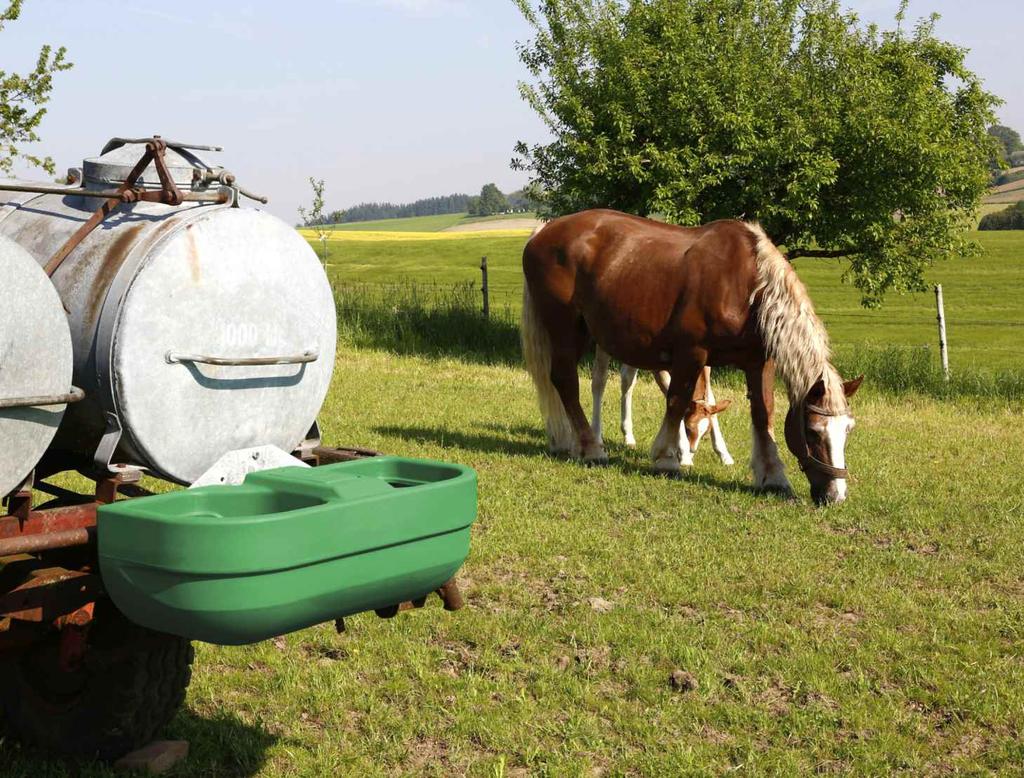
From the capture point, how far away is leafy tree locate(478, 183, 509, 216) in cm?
10312

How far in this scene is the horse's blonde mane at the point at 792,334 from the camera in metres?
7.97

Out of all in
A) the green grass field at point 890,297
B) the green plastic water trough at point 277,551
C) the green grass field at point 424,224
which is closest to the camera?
the green plastic water trough at point 277,551

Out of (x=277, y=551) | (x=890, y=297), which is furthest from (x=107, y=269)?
(x=890, y=297)

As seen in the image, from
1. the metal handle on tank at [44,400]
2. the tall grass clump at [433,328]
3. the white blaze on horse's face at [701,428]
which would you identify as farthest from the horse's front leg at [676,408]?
the tall grass clump at [433,328]

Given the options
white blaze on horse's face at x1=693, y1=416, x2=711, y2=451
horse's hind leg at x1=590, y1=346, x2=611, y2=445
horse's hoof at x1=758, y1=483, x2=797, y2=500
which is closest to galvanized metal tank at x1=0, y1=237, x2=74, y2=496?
horse's hoof at x1=758, y1=483, x2=797, y2=500

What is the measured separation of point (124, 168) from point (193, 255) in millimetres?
548

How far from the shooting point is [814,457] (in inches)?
318

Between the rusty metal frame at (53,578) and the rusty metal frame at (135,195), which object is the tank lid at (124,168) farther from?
the rusty metal frame at (53,578)

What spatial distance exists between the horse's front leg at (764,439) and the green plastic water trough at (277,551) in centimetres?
584

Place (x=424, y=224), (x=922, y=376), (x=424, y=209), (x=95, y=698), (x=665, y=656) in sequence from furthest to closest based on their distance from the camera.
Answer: (x=424, y=209), (x=424, y=224), (x=922, y=376), (x=665, y=656), (x=95, y=698)

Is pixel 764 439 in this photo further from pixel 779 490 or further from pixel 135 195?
pixel 135 195

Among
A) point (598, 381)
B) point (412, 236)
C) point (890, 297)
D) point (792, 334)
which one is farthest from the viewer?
point (412, 236)

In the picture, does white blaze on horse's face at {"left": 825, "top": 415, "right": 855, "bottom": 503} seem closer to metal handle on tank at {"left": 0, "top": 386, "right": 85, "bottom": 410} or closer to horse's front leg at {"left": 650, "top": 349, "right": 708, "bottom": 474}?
horse's front leg at {"left": 650, "top": 349, "right": 708, "bottom": 474}

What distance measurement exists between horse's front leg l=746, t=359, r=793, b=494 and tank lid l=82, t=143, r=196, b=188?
5.81 m
